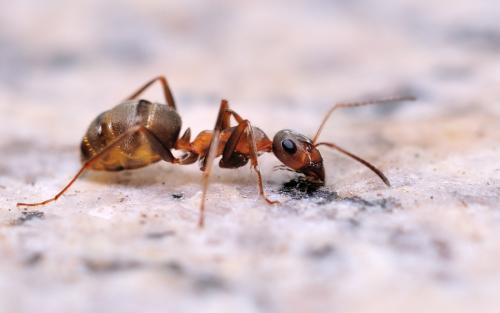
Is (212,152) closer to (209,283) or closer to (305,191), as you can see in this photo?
(305,191)

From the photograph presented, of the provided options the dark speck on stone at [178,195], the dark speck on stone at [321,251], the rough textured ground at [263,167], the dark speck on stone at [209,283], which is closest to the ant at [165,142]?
the rough textured ground at [263,167]

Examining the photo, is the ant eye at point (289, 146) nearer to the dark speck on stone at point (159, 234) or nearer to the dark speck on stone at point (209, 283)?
the dark speck on stone at point (159, 234)

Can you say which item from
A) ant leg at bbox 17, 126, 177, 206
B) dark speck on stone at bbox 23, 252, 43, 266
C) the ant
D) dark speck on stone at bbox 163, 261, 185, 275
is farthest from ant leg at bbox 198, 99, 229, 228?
dark speck on stone at bbox 23, 252, 43, 266

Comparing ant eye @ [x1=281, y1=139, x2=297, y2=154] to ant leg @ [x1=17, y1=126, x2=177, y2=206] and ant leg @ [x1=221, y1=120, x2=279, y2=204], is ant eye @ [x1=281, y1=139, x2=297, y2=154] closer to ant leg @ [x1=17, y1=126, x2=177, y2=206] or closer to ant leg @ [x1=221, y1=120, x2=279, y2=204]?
ant leg @ [x1=221, y1=120, x2=279, y2=204]

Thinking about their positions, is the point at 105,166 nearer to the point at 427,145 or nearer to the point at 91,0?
the point at 427,145

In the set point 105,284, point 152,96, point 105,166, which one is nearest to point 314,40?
point 152,96

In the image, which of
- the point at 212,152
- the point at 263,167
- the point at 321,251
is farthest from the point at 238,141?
the point at 321,251
